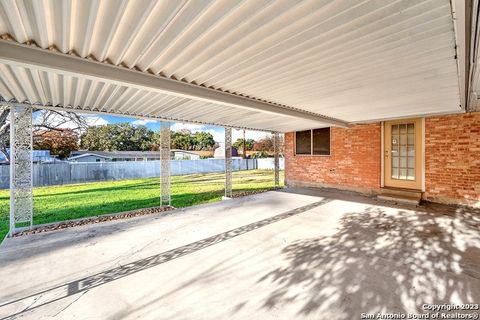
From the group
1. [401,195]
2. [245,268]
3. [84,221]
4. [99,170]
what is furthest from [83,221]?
[99,170]

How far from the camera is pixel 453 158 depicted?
639 cm

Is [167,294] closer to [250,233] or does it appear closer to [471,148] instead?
[250,233]

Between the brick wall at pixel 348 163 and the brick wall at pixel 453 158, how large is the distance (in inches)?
55.6

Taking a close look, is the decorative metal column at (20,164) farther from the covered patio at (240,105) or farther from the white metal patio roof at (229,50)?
the white metal patio roof at (229,50)

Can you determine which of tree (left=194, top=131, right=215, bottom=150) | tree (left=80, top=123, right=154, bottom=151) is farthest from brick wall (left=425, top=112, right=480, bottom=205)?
tree (left=194, top=131, right=215, bottom=150)

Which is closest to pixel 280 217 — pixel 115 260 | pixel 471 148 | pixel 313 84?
pixel 313 84

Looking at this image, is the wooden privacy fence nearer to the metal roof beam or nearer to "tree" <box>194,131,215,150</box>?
the metal roof beam

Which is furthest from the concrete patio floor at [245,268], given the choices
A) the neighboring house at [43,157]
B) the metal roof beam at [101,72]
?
the neighboring house at [43,157]

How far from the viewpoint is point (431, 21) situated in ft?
7.26

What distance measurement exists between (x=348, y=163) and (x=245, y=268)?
7002 mm

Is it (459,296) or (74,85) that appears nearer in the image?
(459,296)

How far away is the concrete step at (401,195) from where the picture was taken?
6548 mm

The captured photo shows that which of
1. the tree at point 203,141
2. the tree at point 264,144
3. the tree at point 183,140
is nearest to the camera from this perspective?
the tree at point 264,144

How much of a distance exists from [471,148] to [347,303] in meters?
6.62
